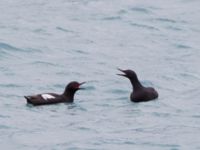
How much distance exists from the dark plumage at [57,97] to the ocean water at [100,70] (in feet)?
0.42

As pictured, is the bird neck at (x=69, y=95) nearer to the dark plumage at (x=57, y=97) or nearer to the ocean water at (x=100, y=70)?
the dark plumage at (x=57, y=97)

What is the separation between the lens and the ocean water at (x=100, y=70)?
16.6 m

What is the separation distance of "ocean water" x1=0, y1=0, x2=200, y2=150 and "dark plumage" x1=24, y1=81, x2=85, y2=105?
13 cm

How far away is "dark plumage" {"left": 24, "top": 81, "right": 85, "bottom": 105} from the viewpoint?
731 inches

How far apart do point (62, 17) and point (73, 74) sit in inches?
267

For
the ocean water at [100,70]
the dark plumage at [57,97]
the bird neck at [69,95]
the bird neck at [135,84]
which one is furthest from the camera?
the bird neck at [135,84]

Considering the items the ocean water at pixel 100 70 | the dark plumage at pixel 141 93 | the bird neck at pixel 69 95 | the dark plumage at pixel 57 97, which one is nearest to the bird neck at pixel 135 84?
the dark plumage at pixel 141 93

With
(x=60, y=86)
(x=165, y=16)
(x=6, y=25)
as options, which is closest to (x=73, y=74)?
(x=60, y=86)

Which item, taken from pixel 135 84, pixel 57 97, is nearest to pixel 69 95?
pixel 57 97

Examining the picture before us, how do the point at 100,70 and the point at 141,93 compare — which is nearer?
the point at 141,93

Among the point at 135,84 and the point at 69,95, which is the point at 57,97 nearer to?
the point at 69,95

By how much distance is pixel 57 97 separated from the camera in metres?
19.1

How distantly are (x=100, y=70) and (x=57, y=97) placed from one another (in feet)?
10.7

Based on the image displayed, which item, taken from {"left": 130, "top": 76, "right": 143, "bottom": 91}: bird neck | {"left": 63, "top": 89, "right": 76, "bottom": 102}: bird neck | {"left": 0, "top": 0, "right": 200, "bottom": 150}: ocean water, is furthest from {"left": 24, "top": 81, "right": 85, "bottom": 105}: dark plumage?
{"left": 130, "top": 76, "right": 143, "bottom": 91}: bird neck
